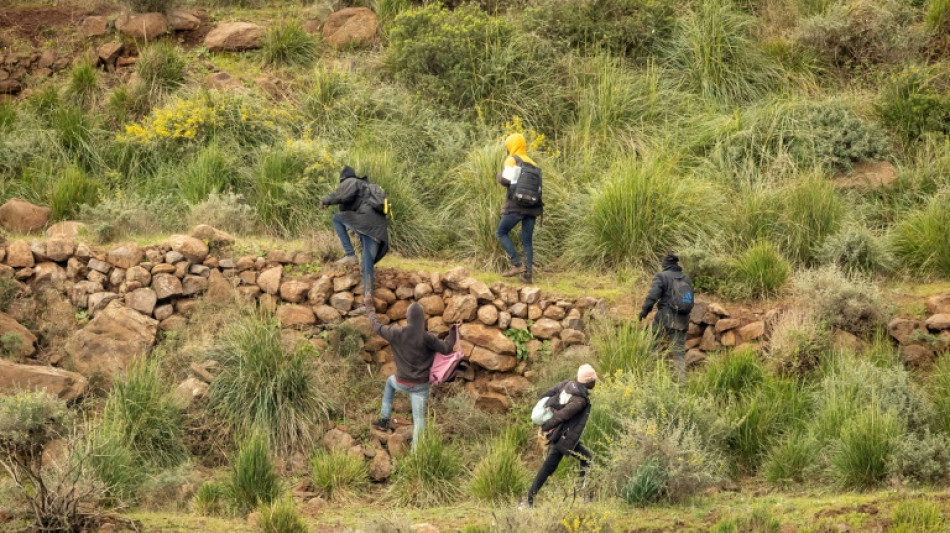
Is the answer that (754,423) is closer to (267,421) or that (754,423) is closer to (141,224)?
(267,421)

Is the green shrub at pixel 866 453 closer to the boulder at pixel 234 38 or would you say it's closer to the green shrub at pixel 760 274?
the green shrub at pixel 760 274

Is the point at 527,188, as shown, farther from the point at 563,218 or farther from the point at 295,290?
the point at 295,290

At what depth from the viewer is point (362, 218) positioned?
14.6 m

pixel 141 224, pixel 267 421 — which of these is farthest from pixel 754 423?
pixel 141 224

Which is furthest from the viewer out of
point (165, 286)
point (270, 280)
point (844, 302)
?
point (270, 280)

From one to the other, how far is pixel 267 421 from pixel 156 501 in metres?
1.84

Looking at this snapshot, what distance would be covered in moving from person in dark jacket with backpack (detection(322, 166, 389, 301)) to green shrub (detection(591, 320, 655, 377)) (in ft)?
8.40

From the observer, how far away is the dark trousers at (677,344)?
14.5 m

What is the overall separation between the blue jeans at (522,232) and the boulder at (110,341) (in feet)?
13.1

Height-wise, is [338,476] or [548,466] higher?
[548,466]

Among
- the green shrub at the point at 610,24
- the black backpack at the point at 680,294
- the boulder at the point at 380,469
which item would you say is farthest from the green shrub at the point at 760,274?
the green shrub at the point at 610,24

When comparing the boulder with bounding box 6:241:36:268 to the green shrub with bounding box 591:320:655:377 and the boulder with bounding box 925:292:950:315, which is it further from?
the boulder with bounding box 925:292:950:315

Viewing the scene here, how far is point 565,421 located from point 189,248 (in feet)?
18.5

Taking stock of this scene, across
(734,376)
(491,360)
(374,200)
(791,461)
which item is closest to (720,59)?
(734,376)
